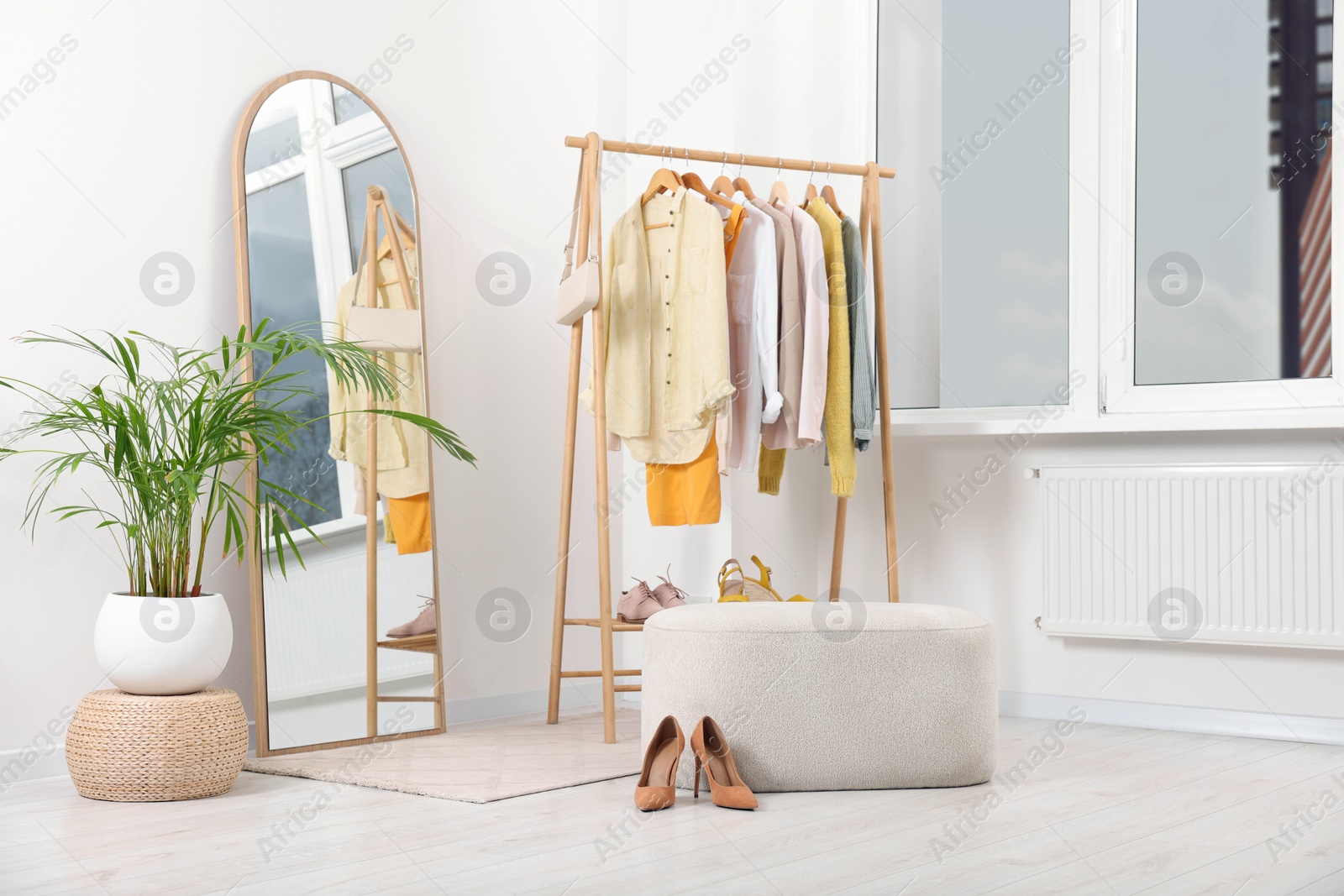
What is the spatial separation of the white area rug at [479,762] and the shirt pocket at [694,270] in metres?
1.16

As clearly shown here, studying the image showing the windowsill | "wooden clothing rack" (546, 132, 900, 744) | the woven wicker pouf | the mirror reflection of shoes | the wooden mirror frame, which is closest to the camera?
the woven wicker pouf

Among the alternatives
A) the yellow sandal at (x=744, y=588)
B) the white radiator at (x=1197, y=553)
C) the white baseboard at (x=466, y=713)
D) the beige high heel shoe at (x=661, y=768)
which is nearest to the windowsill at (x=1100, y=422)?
the white radiator at (x=1197, y=553)

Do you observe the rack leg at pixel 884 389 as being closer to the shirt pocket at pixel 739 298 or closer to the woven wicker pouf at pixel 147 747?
the shirt pocket at pixel 739 298

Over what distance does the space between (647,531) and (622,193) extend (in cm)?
108

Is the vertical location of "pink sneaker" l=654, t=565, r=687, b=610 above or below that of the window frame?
below

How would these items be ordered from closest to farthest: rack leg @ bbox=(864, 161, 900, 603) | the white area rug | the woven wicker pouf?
the woven wicker pouf → the white area rug → rack leg @ bbox=(864, 161, 900, 603)

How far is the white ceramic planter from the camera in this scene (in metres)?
2.38

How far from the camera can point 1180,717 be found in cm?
315

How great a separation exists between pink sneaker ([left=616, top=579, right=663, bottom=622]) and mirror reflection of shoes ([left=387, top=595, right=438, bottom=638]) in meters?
0.50

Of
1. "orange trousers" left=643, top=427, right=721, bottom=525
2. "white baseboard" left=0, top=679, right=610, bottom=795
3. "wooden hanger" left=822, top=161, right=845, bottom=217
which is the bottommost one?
"white baseboard" left=0, top=679, right=610, bottom=795

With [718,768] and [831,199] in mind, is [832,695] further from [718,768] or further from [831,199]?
[831,199]

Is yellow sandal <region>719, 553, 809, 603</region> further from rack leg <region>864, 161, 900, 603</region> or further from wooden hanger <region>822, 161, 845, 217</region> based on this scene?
wooden hanger <region>822, 161, 845, 217</region>

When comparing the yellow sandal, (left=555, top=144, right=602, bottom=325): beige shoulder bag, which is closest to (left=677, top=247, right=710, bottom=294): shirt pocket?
(left=555, top=144, right=602, bottom=325): beige shoulder bag

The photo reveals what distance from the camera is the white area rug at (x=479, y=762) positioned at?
8.16 feet
